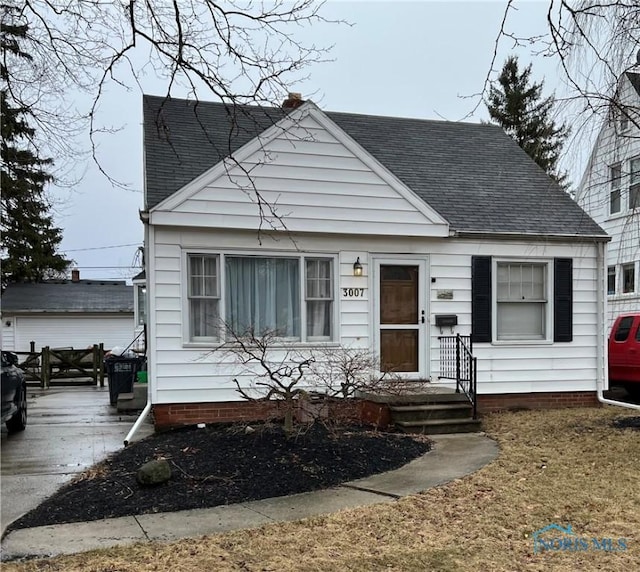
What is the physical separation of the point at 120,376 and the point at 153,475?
23.4 ft

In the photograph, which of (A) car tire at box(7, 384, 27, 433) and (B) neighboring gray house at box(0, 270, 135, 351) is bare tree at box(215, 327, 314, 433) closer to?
(A) car tire at box(7, 384, 27, 433)

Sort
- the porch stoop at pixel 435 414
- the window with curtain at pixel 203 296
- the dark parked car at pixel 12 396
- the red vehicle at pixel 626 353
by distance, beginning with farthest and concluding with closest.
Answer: the red vehicle at pixel 626 353 < the window with curtain at pixel 203 296 < the porch stoop at pixel 435 414 < the dark parked car at pixel 12 396

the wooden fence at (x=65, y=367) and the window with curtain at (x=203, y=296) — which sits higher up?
the window with curtain at (x=203, y=296)

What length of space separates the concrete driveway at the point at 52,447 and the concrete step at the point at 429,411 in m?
3.54

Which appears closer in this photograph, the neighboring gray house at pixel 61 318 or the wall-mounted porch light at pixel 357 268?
the wall-mounted porch light at pixel 357 268

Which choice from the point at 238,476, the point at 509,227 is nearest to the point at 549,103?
the point at 509,227

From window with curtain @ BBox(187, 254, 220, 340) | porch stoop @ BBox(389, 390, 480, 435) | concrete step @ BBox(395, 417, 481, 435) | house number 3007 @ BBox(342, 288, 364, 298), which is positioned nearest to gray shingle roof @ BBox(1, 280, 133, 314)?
window with curtain @ BBox(187, 254, 220, 340)

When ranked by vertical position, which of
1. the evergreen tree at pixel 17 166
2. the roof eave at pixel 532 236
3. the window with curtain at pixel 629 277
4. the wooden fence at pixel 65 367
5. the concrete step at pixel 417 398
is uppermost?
the evergreen tree at pixel 17 166

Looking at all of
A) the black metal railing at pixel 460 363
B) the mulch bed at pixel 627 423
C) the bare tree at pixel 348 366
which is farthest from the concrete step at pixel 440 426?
the mulch bed at pixel 627 423

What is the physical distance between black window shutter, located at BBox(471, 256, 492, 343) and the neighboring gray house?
20718mm

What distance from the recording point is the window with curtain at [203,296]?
8.52 metres

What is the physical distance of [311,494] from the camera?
17.5 ft

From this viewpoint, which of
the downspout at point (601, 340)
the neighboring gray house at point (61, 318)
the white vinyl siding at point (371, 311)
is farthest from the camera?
the neighboring gray house at point (61, 318)

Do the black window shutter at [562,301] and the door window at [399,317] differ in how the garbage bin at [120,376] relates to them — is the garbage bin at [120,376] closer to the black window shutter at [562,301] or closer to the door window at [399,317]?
the door window at [399,317]
